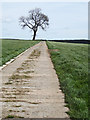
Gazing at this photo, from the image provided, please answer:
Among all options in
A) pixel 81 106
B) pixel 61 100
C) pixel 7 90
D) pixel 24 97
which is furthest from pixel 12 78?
pixel 81 106

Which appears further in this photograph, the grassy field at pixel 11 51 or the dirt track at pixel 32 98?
the grassy field at pixel 11 51

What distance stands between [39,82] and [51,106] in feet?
8.05

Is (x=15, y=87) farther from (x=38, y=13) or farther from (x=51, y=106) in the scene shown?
(x=38, y=13)

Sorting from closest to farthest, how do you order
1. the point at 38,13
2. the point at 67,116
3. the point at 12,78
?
the point at 67,116 → the point at 12,78 → the point at 38,13

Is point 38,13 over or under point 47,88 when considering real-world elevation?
over

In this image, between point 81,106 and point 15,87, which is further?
point 15,87

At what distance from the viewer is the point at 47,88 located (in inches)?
259

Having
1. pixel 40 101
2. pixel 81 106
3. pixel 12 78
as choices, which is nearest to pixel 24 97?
pixel 40 101

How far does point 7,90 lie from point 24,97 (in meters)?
0.83

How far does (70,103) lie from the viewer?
16.7ft

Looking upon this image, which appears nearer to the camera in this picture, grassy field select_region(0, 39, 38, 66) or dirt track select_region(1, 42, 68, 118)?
dirt track select_region(1, 42, 68, 118)

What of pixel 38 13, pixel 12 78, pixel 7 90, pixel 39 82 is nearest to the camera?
pixel 7 90

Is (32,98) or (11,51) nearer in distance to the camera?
(32,98)

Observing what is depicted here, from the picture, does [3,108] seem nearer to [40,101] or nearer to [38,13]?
[40,101]
